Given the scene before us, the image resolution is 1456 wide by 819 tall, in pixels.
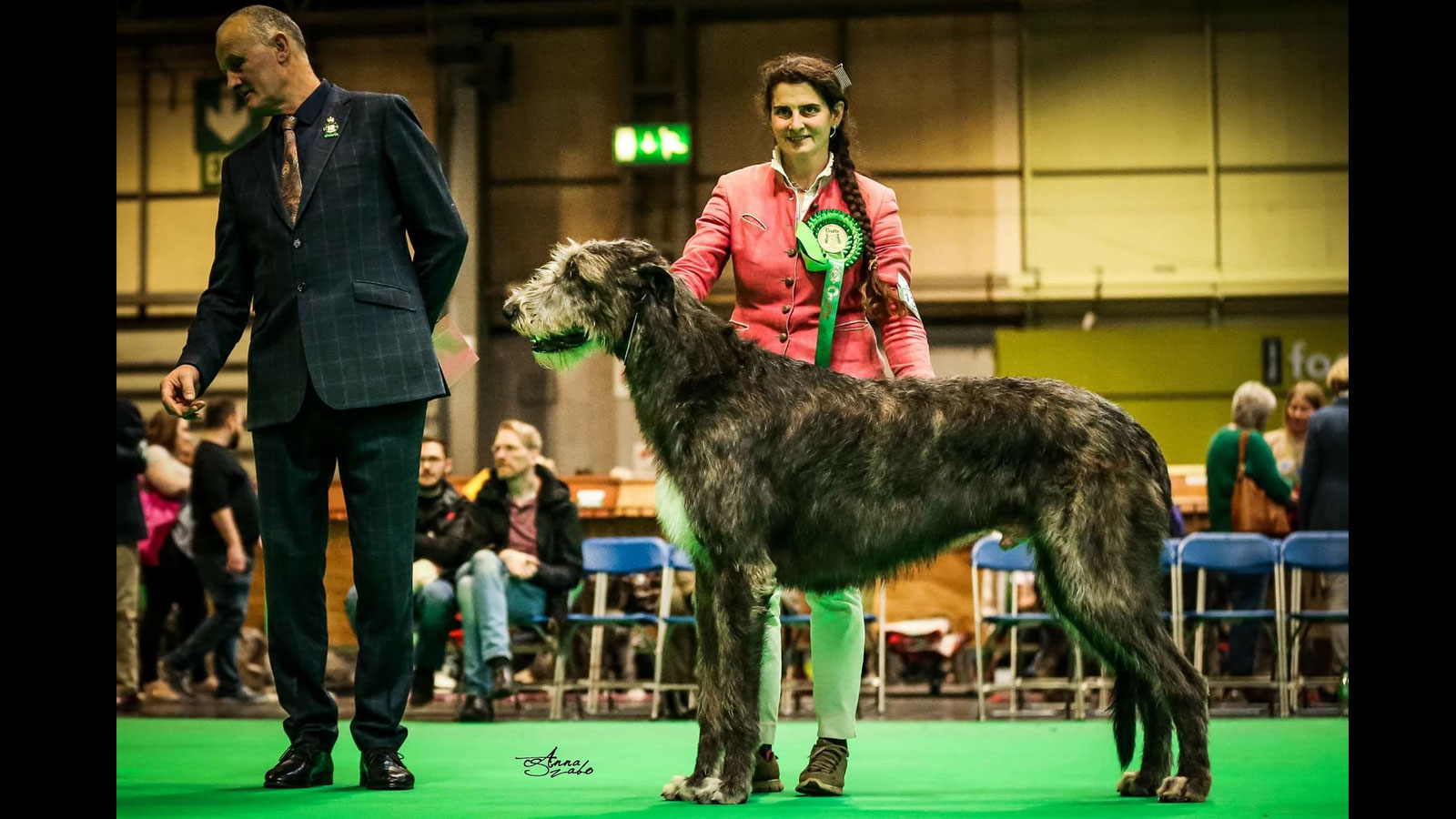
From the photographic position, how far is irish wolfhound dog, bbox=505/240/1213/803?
3527mm

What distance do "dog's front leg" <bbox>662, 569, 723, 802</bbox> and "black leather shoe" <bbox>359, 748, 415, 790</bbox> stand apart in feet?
2.41

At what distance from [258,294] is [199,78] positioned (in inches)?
542

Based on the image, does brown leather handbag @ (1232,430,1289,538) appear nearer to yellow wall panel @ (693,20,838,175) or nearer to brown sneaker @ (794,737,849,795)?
brown sneaker @ (794,737,849,795)

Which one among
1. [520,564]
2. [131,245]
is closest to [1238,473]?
[520,564]

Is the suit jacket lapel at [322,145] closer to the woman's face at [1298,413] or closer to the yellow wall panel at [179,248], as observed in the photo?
the woman's face at [1298,413]

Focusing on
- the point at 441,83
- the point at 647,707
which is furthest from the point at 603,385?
the point at 647,707

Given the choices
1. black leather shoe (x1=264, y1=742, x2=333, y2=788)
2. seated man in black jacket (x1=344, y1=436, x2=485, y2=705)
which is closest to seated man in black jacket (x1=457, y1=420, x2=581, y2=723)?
seated man in black jacket (x1=344, y1=436, x2=485, y2=705)

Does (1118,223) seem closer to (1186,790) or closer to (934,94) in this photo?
(934,94)

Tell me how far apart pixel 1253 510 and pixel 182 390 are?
6.24 m

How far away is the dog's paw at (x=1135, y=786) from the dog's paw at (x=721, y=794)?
1.00 m

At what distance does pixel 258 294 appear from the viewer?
395 cm

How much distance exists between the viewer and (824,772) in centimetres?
388
